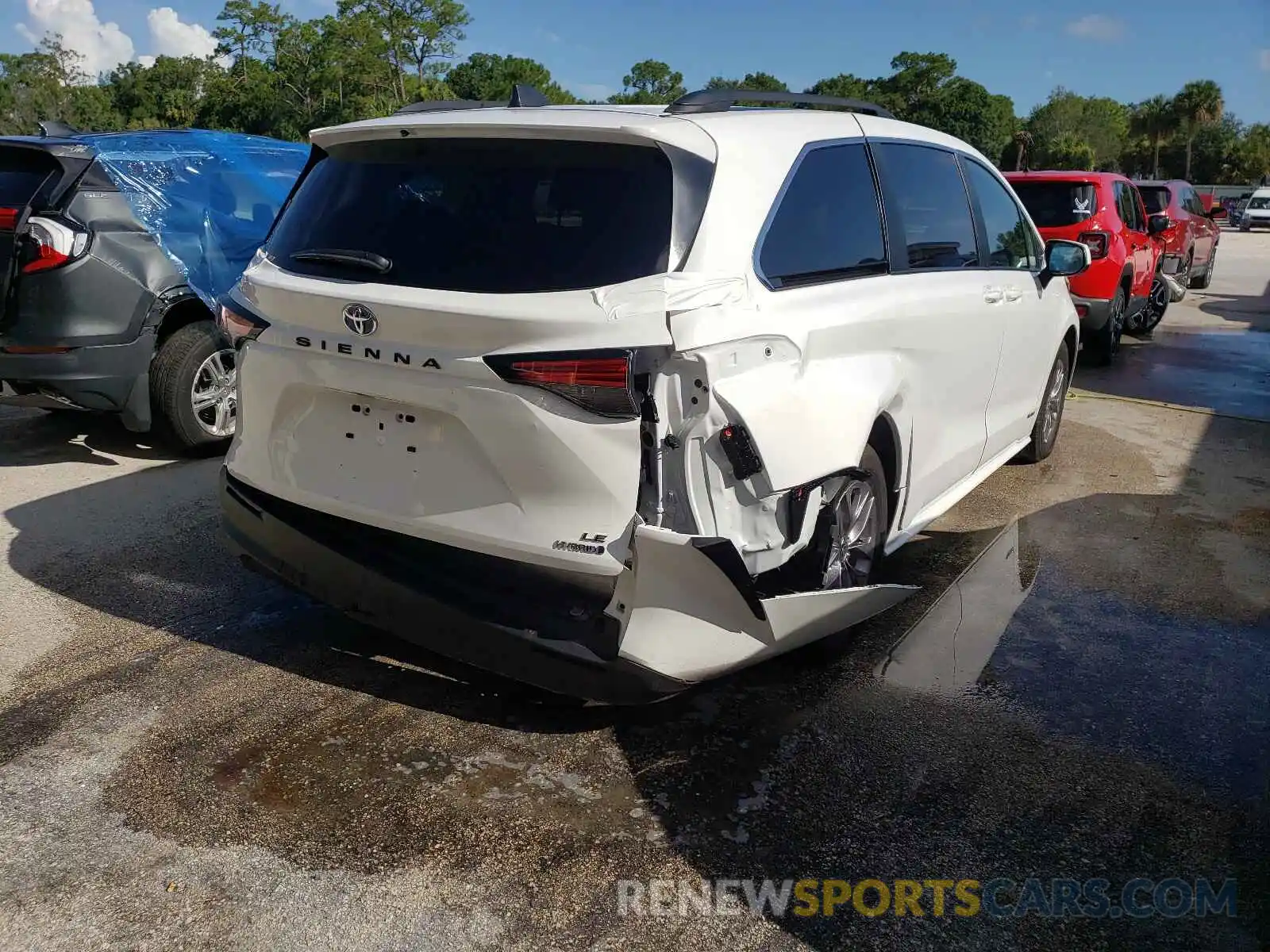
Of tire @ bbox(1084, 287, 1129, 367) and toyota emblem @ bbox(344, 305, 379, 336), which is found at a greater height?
toyota emblem @ bbox(344, 305, 379, 336)

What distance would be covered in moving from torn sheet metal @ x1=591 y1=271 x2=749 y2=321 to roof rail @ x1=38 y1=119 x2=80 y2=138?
5.07 meters

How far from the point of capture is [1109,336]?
34.4 ft

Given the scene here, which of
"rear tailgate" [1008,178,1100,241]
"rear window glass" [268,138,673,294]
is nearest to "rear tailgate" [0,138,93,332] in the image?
"rear window glass" [268,138,673,294]

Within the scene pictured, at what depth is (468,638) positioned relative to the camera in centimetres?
293

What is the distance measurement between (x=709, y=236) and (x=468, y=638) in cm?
128

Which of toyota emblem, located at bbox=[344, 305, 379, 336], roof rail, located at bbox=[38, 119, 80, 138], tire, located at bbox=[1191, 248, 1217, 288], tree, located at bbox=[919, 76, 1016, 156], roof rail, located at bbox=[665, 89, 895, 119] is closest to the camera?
toyota emblem, located at bbox=[344, 305, 379, 336]

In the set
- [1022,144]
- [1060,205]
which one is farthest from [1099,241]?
[1022,144]

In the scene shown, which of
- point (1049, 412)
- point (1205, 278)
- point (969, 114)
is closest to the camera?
point (1049, 412)

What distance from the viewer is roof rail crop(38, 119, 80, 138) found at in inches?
254

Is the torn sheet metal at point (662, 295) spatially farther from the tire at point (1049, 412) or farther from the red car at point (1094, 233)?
the red car at point (1094, 233)

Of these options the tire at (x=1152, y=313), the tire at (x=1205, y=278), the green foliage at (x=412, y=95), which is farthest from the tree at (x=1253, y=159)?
the tire at (x=1152, y=313)

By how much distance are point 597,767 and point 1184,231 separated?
51.3 ft

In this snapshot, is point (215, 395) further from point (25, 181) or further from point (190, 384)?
point (25, 181)

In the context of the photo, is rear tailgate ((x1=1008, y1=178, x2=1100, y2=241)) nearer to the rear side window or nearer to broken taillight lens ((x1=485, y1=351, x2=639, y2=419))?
the rear side window
